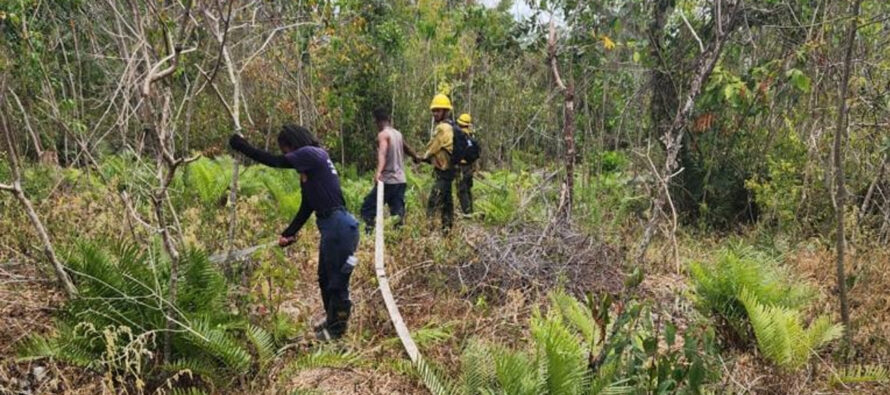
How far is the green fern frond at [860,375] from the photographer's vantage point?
3703 millimetres

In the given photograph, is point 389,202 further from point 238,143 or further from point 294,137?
point 238,143

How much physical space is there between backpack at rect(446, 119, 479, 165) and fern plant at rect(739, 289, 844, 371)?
3.47m

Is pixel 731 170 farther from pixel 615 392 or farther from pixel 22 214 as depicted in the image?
pixel 22 214

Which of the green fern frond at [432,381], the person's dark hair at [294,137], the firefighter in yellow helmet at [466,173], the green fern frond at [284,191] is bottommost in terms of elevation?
the green fern frond at [432,381]

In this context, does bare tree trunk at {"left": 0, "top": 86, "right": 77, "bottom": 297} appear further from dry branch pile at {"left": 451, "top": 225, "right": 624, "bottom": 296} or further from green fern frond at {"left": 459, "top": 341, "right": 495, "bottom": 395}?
dry branch pile at {"left": 451, "top": 225, "right": 624, "bottom": 296}

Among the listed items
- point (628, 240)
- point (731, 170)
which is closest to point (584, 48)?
point (628, 240)

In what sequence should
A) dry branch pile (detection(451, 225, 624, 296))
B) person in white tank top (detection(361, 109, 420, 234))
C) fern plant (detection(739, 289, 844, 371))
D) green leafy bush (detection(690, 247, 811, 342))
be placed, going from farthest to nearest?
person in white tank top (detection(361, 109, 420, 234))
dry branch pile (detection(451, 225, 624, 296))
green leafy bush (detection(690, 247, 811, 342))
fern plant (detection(739, 289, 844, 371))

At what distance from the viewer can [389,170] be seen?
22.1 feet

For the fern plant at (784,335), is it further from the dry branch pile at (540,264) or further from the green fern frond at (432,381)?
the green fern frond at (432,381)

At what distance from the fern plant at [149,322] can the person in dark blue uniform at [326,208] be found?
1.90 ft

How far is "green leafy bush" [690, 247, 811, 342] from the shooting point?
14.3 ft

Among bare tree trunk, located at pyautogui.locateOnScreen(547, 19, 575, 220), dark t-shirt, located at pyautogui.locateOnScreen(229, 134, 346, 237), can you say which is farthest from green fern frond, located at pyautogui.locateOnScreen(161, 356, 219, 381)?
bare tree trunk, located at pyautogui.locateOnScreen(547, 19, 575, 220)

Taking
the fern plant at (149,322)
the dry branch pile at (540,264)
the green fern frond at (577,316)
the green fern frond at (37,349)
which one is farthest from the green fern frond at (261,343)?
the green fern frond at (577,316)

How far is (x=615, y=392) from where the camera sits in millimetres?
3365
